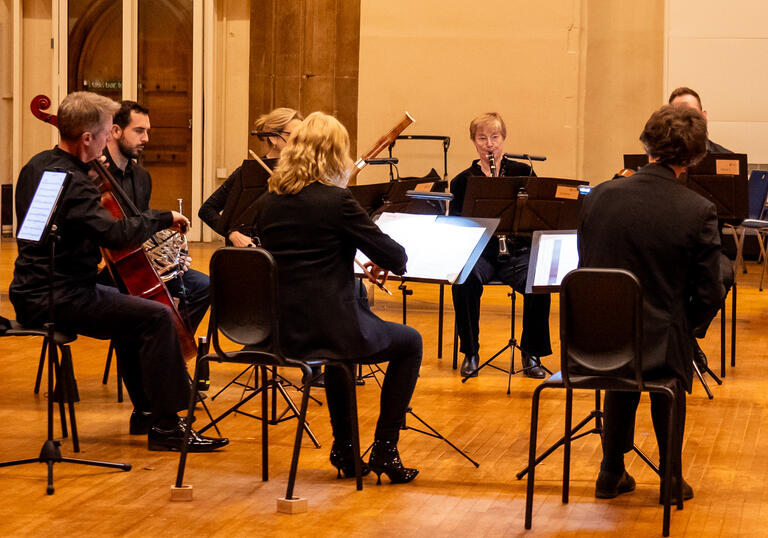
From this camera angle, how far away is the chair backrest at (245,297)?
3.69 m

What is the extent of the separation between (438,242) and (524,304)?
4.36ft

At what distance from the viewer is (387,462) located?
13.1 feet

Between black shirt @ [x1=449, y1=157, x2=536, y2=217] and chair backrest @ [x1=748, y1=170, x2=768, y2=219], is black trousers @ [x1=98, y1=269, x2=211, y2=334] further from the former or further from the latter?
chair backrest @ [x1=748, y1=170, x2=768, y2=219]

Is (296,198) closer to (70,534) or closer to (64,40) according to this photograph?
(70,534)

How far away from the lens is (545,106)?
10.7 m

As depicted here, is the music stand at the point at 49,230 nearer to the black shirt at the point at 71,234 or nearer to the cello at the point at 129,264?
the black shirt at the point at 71,234

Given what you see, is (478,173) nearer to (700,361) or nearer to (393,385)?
(700,361)

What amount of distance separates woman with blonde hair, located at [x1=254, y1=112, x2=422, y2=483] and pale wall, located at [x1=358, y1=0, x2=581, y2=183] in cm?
678

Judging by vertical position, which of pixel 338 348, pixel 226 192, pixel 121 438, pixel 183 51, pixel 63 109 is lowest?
pixel 121 438

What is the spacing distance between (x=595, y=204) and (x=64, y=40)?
963cm

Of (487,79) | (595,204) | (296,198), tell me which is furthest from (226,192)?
(487,79)

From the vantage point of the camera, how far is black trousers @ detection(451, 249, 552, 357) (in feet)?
19.5

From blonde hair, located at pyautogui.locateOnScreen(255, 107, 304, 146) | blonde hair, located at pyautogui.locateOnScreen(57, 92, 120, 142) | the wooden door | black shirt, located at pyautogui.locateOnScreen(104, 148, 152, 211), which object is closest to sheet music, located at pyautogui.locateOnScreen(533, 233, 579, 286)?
blonde hair, located at pyautogui.locateOnScreen(255, 107, 304, 146)

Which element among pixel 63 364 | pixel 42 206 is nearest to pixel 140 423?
pixel 63 364
